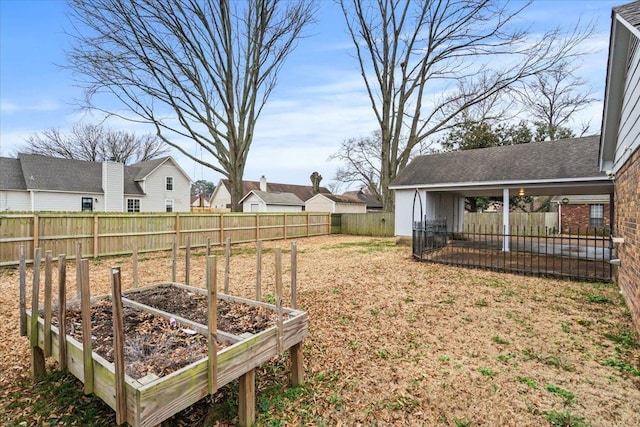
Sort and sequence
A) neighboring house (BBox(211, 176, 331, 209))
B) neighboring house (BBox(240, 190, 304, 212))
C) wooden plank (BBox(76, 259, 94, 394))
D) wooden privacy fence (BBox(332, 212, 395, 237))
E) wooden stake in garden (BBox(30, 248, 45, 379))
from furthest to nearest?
neighboring house (BBox(211, 176, 331, 209)) → neighboring house (BBox(240, 190, 304, 212)) → wooden privacy fence (BBox(332, 212, 395, 237)) → wooden stake in garden (BBox(30, 248, 45, 379)) → wooden plank (BBox(76, 259, 94, 394))

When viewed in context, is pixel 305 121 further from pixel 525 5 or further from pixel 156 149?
pixel 156 149

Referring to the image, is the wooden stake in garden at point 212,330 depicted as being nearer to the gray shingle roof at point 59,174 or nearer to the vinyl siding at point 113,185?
the gray shingle roof at point 59,174

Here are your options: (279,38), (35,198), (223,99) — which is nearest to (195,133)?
(223,99)

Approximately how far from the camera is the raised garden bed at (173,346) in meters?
1.92

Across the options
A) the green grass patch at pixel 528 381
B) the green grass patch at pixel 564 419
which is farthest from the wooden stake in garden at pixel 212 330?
the green grass patch at pixel 528 381

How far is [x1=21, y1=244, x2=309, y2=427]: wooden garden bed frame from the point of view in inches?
73.0

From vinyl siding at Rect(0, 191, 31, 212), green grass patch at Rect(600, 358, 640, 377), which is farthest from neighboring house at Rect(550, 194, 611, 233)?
vinyl siding at Rect(0, 191, 31, 212)

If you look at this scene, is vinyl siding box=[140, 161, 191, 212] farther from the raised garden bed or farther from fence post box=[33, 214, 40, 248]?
the raised garden bed

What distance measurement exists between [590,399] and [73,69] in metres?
19.7

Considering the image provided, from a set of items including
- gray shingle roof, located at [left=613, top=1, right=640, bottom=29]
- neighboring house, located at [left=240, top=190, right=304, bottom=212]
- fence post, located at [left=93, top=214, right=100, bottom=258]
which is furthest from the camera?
neighboring house, located at [left=240, top=190, right=304, bottom=212]

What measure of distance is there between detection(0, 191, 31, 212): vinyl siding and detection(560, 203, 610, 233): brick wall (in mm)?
33581

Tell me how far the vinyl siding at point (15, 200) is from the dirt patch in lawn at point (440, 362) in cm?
1749

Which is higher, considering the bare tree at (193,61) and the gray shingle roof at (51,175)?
the bare tree at (193,61)

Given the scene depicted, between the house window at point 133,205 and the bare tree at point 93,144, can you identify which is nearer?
the house window at point 133,205
